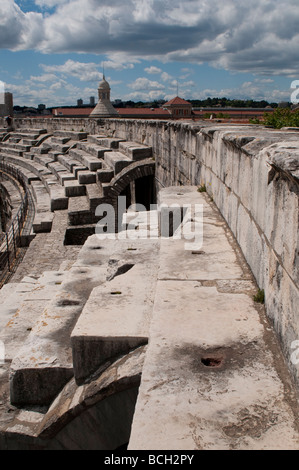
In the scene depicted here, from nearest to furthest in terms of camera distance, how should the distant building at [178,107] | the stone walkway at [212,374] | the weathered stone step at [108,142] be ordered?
the stone walkway at [212,374], the weathered stone step at [108,142], the distant building at [178,107]

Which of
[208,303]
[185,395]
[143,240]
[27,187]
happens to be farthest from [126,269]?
[27,187]

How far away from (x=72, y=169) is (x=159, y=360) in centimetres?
1229

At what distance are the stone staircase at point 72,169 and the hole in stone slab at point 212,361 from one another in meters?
7.89

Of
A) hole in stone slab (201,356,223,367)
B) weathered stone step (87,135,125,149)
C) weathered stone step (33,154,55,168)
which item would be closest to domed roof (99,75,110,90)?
weathered stone step (33,154,55,168)

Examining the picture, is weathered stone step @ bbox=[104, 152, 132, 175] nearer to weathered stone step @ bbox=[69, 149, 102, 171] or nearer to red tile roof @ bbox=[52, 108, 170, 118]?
weathered stone step @ bbox=[69, 149, 102, 171]

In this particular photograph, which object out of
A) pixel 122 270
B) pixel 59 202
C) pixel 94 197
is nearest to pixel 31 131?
pixel 59 202

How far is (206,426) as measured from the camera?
179 cm

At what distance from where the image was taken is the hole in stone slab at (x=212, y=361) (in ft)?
7.28

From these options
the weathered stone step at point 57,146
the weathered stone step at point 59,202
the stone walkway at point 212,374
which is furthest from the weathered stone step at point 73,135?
the stone walkway at point 212,374

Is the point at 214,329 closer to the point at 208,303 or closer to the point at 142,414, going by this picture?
the point at 208,303

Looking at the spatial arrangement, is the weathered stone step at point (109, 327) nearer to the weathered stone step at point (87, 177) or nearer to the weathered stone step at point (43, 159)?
the weathered stone step at point (87, 177)

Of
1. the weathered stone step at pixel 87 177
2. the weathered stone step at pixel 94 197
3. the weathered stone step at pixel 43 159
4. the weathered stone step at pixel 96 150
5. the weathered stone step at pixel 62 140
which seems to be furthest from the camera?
the weathered stone step at pixel 62 140

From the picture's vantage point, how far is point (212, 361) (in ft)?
7.34

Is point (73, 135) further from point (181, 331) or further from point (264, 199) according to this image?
point (181, 331)
